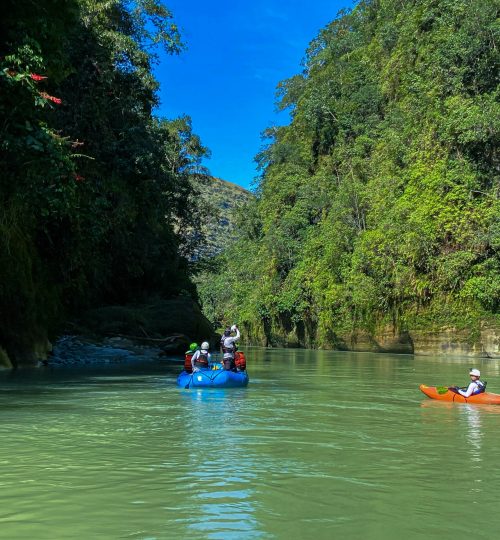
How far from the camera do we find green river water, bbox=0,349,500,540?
4605 millimetres

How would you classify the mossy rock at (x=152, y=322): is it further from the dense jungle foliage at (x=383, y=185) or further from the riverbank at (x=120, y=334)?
the dense jungle foliage at (x=383, y=185)

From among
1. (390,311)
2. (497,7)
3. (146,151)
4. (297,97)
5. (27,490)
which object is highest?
(297,97)

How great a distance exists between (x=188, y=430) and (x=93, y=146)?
1211 cm

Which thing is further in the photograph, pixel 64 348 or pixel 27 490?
pixel 64 348

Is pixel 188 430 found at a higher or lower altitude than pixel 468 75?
lower

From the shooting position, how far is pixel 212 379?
48.0 ft

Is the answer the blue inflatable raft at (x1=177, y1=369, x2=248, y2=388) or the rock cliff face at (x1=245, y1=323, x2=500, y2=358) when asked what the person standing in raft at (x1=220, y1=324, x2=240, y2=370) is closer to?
the blue inflatable raft at (x1=177, y1=369, x2=248, y2=388)

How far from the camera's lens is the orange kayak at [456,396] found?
12195 mm

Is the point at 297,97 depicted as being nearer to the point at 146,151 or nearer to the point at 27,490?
the point at 146,151

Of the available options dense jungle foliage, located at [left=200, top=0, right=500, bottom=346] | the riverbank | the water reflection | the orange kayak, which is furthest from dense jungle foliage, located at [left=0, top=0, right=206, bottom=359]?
dense jungle foliage, located at [left=200, top=0, right=500, bottom=346]

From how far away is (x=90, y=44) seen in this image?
738 inches

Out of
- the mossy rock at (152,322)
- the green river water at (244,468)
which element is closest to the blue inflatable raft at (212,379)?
the green river water at (244,468)

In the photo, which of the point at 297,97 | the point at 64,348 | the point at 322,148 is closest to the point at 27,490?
the point at 64,348

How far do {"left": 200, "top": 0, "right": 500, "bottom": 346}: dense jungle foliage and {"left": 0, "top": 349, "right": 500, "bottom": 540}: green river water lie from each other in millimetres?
23453
